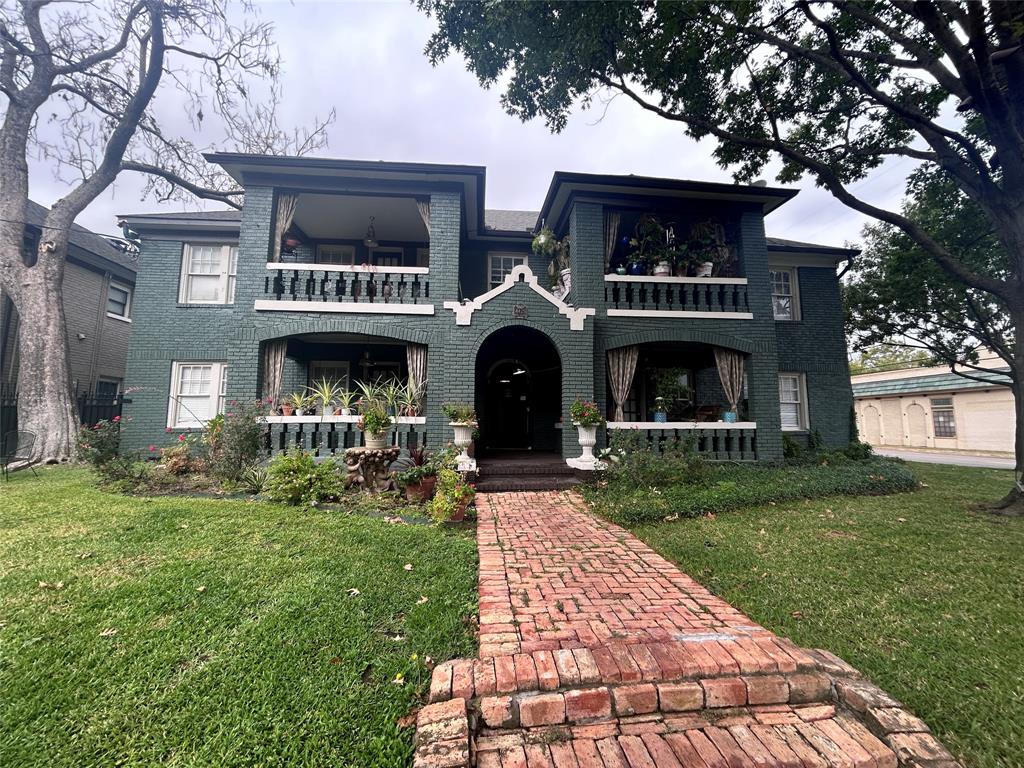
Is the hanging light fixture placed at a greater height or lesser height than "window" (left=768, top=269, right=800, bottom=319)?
greater

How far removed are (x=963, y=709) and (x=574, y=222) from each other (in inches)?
360

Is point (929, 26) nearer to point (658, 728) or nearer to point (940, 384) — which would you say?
point (658, 728)

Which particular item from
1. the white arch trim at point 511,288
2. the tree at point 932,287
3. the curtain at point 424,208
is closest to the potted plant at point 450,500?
the white arch trim at point 511,288

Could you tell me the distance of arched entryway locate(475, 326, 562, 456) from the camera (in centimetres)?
1058

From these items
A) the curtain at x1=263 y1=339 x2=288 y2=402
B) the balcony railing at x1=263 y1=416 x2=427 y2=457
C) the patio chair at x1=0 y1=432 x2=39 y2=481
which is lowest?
the patio chair at x1=0 y1=432 x2=39 y2=481

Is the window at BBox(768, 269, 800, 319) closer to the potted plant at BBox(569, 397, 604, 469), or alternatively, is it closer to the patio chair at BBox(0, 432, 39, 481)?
the potted plant at BBox(569, 397, 604, 469)

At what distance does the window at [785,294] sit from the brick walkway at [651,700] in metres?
12.2

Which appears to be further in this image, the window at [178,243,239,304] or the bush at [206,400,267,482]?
the window at [178,243,239,304]

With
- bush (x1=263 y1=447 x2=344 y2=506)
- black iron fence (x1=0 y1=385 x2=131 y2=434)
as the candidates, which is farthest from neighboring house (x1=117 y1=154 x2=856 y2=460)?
black iron fence (x1=0 y1=385 x2=131 y2=434)

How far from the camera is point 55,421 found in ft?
31.6

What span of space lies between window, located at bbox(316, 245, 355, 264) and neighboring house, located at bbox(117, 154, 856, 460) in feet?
0.14

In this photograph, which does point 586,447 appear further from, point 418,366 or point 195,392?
point 195,392

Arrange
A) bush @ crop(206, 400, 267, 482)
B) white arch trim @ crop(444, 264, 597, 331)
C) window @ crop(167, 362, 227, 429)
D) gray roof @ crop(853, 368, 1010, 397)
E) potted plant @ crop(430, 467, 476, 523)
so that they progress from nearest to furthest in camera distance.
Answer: potted plant @ crop(430, 467, 476, 523) < bush @ crop(206, 400, 267, 482) < white arch trim @ crop(444, 264, 597, 331) < window @ crop(167, 362, 227, 429) < gray roof @ crop(853, 368, 1010, 397)

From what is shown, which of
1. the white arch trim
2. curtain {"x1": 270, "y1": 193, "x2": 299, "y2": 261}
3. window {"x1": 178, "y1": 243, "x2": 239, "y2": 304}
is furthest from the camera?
window {"x1": 178, "y1": 243, "x2": 239, "y2": 304}
